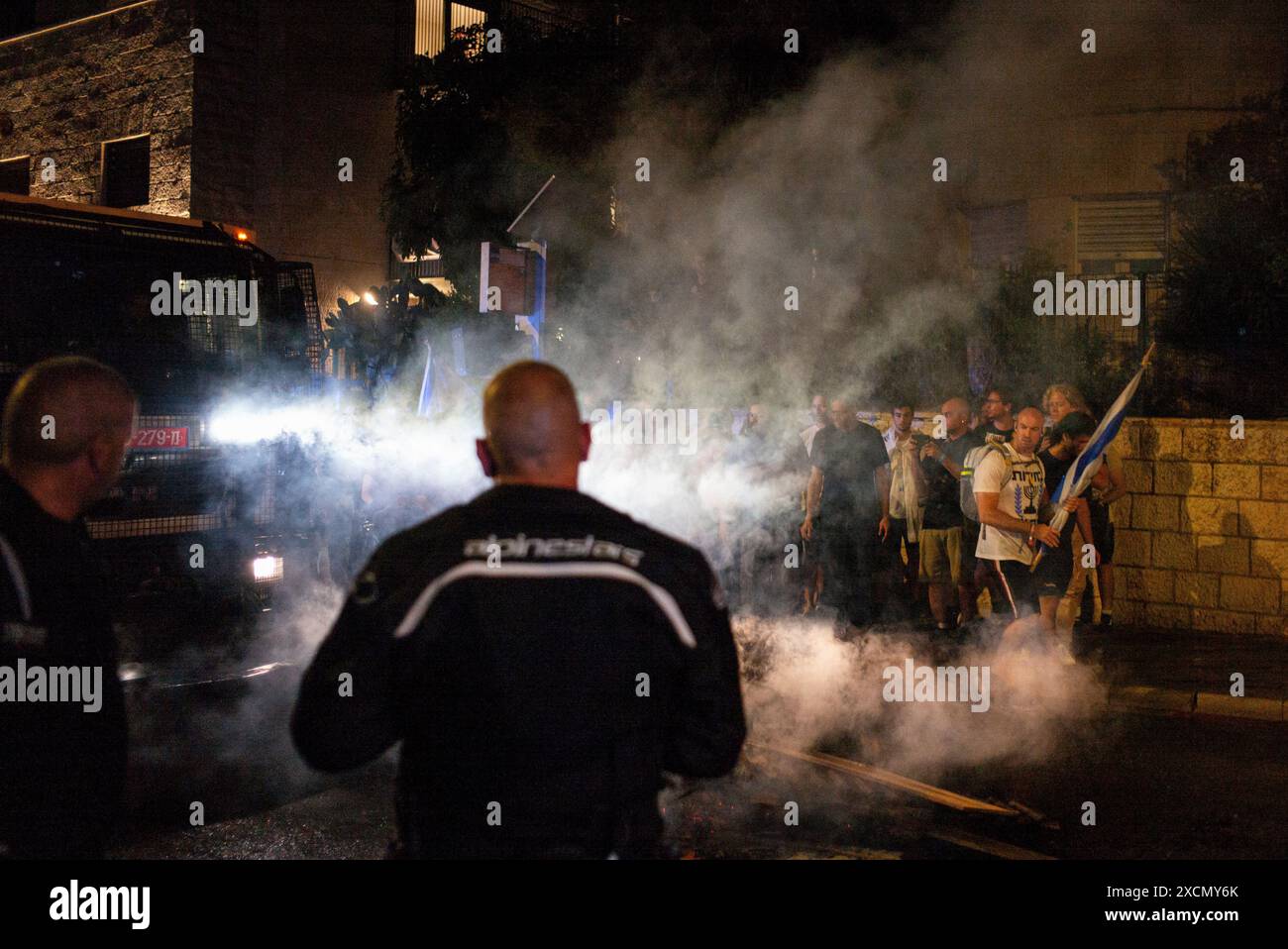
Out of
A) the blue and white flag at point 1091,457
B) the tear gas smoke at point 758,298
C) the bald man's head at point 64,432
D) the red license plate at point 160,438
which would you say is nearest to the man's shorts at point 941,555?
the tear gas smoke at point 758,298

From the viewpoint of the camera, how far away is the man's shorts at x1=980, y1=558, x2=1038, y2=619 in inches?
266

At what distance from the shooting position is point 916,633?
7547 millimetres

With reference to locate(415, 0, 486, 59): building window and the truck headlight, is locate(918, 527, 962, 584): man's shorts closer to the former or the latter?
the truck headlight

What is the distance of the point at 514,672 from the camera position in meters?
1.82

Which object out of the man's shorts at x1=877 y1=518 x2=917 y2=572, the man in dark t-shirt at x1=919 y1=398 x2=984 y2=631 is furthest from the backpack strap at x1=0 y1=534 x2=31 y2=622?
the man's shorts at x1=877 y1=518 x2=917 y2=572

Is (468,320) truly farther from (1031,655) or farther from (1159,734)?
(1159,734)

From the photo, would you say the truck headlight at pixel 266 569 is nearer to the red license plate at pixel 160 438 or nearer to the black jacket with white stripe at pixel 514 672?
the red license plate at pixel 160 438

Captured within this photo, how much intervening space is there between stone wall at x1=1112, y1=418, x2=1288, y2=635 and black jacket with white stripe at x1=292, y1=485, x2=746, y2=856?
7764mm

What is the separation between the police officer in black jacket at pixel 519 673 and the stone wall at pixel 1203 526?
25.4ft

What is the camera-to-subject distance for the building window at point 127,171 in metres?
13.7
